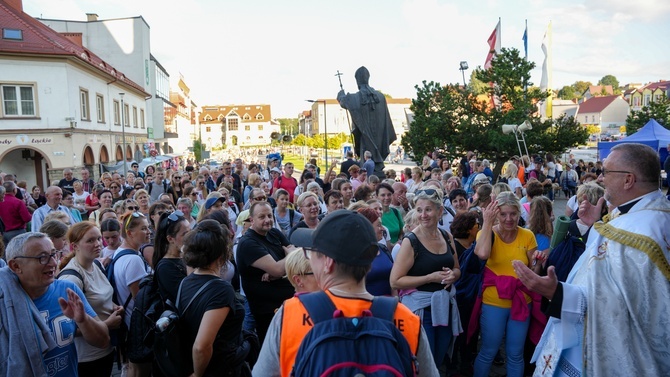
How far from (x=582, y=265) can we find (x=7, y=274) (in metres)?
3.58

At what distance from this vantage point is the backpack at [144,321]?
339cm

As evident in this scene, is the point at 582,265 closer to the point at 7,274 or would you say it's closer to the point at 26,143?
the point at 7,274

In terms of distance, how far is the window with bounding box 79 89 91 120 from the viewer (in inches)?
1104

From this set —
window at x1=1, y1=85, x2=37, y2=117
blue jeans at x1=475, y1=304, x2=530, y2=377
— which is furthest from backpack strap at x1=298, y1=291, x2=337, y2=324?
window at x1=1, y1=85, x2=37, y2=117

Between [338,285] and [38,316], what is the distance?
2.33 metres

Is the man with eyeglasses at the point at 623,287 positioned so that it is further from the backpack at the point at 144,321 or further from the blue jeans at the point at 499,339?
the backpack at the point at 144,321

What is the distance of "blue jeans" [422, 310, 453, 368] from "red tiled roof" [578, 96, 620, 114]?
10593 cm

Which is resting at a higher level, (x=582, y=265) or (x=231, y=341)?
(x=582, y=265)

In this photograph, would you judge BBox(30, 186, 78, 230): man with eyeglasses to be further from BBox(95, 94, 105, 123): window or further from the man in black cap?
BBox(95, 94, 105, 123): window

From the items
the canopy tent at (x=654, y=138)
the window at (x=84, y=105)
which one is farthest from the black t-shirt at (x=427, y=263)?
the window at (x=84, y=105)

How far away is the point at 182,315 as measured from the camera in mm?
3146

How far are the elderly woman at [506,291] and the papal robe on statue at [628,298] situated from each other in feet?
5.10

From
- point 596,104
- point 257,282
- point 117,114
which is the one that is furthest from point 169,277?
point 596,104

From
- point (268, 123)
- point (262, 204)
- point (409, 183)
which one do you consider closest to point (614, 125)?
point (268, 123)
